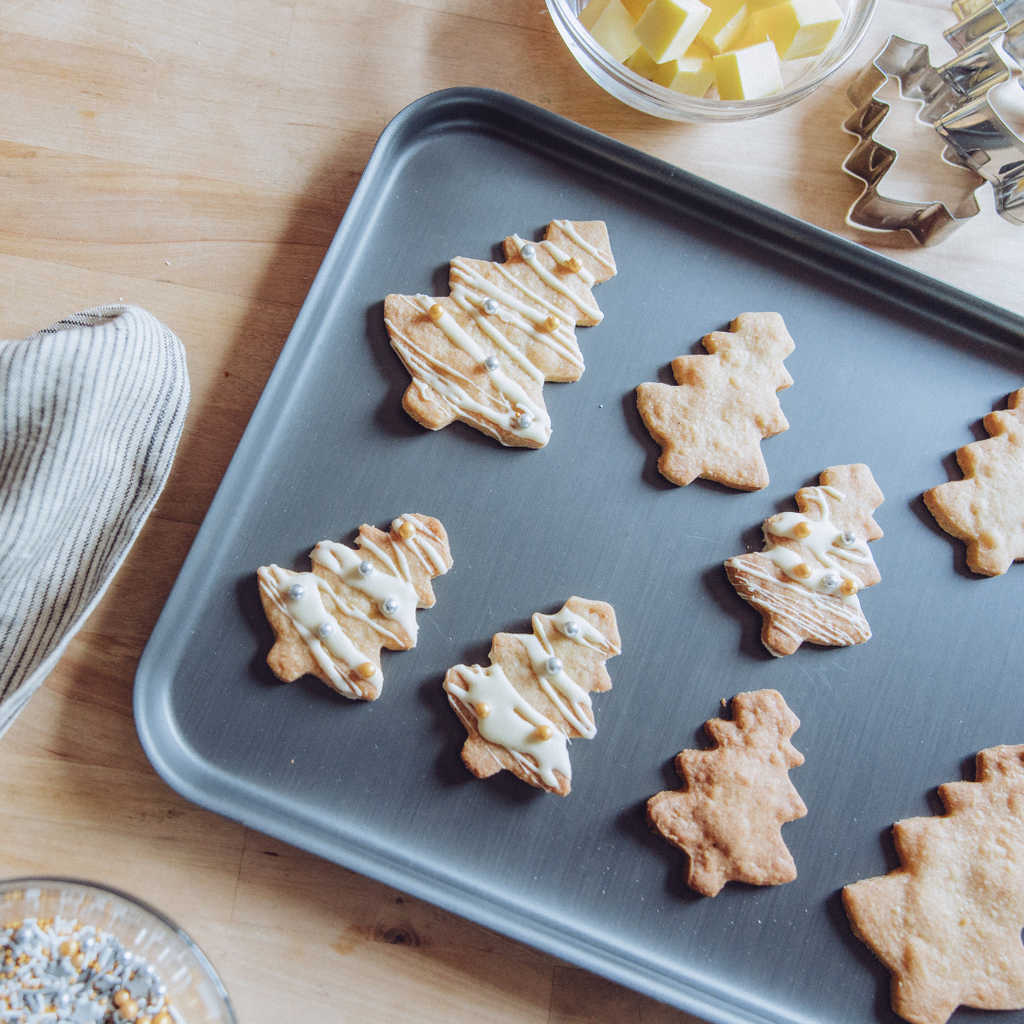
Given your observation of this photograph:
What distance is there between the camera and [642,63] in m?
1.03

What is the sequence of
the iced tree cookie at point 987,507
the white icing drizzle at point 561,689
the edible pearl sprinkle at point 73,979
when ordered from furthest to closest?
1. the iced tree cookie at point 987,507
2. the white icing drizzle at point 561,689
3. the edible pearl sprinkle at point 73,979

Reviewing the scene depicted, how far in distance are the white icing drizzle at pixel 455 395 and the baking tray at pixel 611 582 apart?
0.09 ft

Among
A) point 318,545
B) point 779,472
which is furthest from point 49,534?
point 779,472

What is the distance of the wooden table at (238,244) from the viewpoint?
0.93 meters

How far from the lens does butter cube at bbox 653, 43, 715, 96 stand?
3.34 ft

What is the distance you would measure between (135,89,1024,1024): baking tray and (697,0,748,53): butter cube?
0.55ft

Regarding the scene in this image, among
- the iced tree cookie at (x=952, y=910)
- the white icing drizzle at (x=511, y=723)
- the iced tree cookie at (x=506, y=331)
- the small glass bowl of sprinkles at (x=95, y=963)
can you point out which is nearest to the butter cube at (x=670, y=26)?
the iced tree cookie at (x=506, y=331)

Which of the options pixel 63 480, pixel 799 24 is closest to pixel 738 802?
pixel 63 480

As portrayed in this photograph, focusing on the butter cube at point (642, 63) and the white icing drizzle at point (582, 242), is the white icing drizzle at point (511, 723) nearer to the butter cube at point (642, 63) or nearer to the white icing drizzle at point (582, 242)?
the white icing drizzle at point (582, 242)

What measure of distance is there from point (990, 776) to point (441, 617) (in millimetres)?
760

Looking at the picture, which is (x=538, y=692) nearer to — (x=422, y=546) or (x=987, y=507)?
(x=422, y=546)

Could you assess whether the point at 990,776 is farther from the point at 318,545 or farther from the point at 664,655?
the point at 318,545

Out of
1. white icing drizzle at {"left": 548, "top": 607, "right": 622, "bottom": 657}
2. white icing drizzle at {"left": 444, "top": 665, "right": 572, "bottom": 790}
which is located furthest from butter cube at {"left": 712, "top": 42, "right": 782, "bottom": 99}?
white icing drizzle at {"left": 444, "top": 665, "right": 572, "bottom": 790}

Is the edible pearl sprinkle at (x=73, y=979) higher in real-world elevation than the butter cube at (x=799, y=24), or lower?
lower
